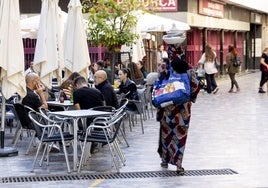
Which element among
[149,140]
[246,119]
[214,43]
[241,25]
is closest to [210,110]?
[246,119]

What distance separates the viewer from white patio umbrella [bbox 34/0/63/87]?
15.0 metres

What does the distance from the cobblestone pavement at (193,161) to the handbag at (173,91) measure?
44.0 inches

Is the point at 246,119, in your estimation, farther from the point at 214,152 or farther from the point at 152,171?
the point at 152,171

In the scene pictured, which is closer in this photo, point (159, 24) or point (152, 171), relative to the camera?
point (152, 171)

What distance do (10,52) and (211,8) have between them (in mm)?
27637

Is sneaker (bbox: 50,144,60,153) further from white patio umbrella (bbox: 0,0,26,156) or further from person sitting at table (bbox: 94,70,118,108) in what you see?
person sitting at table (bbox: 94,70,118,108)

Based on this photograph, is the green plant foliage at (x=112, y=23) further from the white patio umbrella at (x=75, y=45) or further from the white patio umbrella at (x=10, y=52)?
the white patio umbrella at (x=10, y=52)

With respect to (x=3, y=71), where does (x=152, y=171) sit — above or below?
below

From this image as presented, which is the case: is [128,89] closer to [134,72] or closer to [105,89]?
[105,89]

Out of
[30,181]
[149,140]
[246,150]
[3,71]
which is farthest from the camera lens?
[149,140]

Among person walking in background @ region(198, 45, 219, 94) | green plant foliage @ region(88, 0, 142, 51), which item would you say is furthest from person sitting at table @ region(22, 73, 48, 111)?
person walking in background @ region(198, 45, 219, 94)

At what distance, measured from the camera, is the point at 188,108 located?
1082 cm

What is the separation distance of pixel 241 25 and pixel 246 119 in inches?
1297

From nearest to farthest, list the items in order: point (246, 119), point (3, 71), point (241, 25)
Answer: point (3, 71) < point (246, 119) < point (241, 25)
